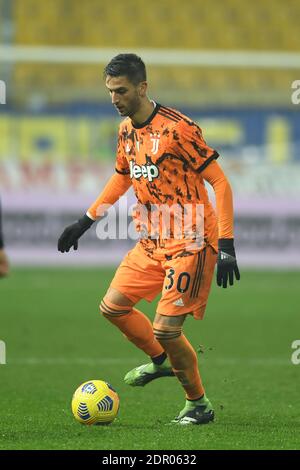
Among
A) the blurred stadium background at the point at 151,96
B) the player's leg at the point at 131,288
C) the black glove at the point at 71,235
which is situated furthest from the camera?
the blurred stadium background at the point at 151,96

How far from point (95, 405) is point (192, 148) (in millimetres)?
1723

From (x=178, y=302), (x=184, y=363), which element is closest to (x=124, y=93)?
(x=178, y=302)

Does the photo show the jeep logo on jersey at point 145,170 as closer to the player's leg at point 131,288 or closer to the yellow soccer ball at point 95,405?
the player's leg at point 131,288

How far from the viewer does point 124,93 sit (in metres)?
6.50

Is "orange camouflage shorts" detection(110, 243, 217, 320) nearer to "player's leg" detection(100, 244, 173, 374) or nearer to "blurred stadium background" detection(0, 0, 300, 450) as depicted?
"player's leg" detection(100, 244, 173, 374)

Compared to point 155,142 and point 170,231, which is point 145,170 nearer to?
point 155,142

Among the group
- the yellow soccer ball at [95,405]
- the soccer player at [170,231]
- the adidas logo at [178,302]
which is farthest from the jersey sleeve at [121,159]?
the yellow soccer ball at [95,405]

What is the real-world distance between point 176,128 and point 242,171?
11.7 metres

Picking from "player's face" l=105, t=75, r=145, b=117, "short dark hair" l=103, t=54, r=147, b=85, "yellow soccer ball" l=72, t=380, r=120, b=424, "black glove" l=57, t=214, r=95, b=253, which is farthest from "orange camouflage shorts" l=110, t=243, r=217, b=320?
"short dark hair" l=103, t=54, r=147, b=85

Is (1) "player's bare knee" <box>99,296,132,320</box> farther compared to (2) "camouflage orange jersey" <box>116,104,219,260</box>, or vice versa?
(1) "player's bare knee" <box>99,296,132,320</box>

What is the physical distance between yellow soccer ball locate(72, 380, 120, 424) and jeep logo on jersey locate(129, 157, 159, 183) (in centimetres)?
139

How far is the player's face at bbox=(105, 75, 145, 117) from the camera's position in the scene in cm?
648

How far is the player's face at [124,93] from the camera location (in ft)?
21.2

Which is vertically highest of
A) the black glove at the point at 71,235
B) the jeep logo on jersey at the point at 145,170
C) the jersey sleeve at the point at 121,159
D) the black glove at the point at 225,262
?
the jersey sleeve at the point at 121,159
